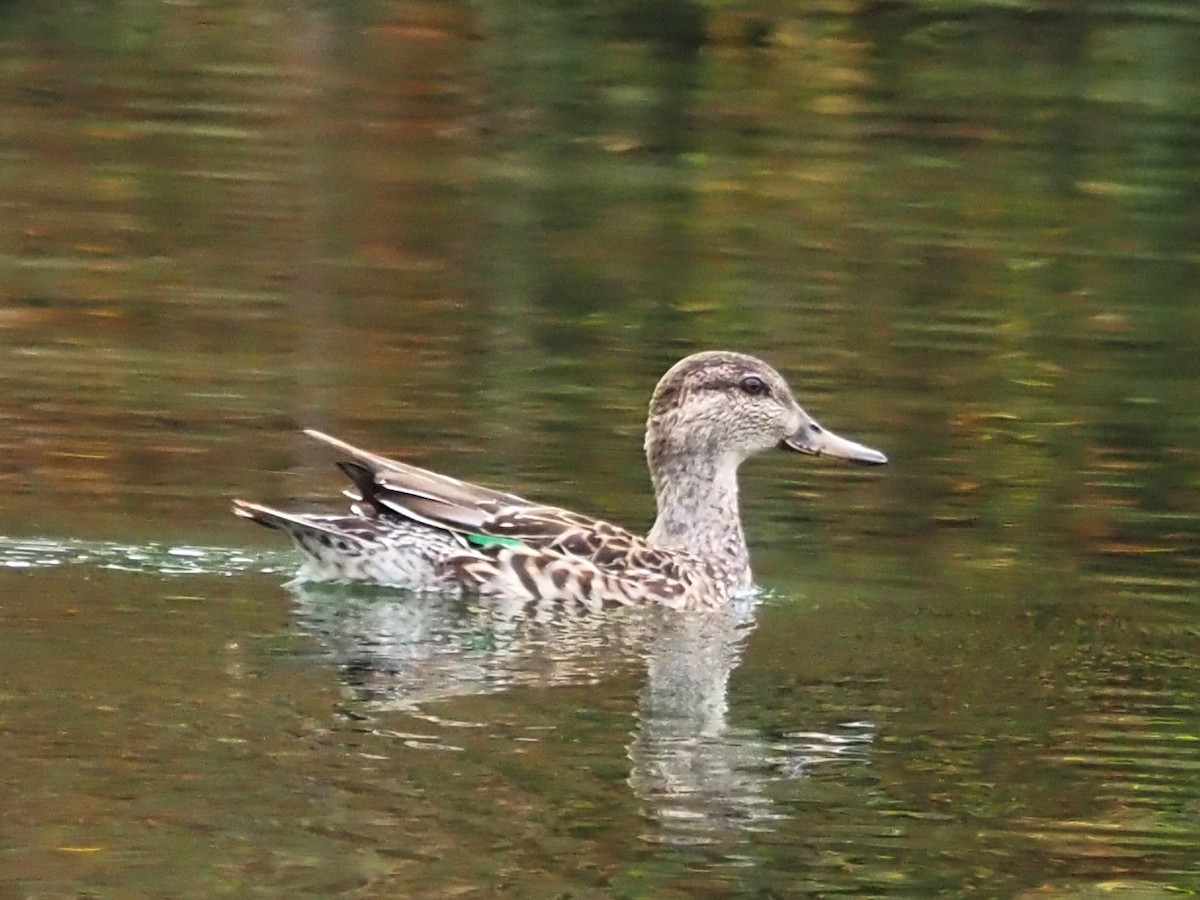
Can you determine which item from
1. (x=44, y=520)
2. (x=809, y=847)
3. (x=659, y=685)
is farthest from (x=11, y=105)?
(x=809, y=847)

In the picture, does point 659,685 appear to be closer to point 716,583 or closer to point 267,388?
point 716,583

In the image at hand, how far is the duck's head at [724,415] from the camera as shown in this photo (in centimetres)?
1207

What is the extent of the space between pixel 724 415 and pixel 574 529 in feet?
3.70

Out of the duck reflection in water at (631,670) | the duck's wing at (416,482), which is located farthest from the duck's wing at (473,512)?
the duck reflection in water at (631,670)

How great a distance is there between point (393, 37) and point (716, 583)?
526 inches

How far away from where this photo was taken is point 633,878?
7504 mm

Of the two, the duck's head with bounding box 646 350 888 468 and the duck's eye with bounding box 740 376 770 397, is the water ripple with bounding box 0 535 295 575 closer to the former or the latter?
the duck's head with bounding box 646 350 888 468

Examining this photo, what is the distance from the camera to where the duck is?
431 inches

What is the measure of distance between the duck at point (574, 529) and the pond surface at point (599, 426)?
18cm

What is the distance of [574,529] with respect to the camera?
11211 mm

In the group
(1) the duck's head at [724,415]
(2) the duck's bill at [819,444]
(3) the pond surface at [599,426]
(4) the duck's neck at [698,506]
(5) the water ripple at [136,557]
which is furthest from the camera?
(2) the duck's bill at [819,444]

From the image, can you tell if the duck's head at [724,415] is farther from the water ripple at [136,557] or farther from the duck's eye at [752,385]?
the water ripple at [136,557]

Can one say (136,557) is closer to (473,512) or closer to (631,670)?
(473,512)

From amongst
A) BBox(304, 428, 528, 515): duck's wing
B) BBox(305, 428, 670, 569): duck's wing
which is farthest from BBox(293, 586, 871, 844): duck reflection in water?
BBox(304, 428, 528, 515): duck's wing
